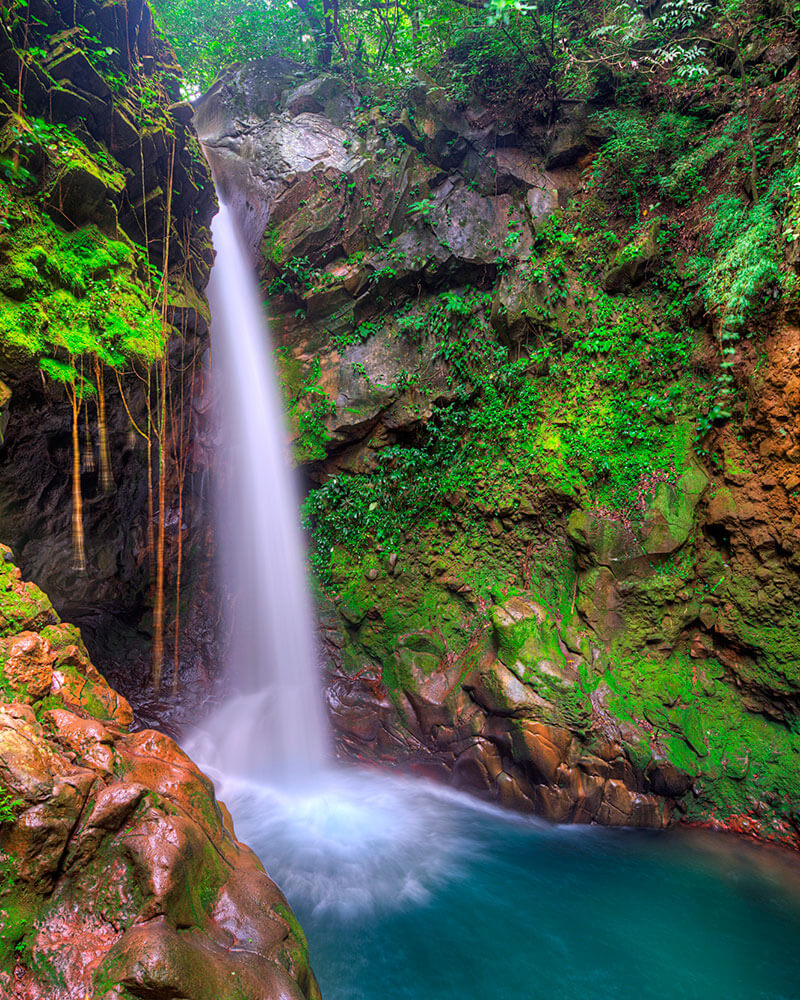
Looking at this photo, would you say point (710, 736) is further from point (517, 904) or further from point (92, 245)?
point (92, 245)

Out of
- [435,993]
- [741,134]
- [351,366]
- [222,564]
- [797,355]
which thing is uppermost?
[741,134]

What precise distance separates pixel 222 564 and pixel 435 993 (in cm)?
651

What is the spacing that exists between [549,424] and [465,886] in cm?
627

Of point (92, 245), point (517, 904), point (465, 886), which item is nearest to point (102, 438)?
point (92, 245)

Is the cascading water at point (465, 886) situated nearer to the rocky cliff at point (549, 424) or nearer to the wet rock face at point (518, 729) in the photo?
the wet rock face at point (518, 729)

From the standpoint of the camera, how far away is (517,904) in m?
4.83

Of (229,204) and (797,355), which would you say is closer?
(797,355)

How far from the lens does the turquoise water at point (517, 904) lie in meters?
4.05

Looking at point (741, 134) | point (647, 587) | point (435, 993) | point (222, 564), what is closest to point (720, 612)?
point (647, 587)

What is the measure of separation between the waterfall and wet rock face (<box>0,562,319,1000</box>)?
160 inches

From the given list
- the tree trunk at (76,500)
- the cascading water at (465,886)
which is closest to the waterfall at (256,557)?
the cascading water at (465,886)

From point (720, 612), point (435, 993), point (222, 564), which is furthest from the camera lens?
point (222, 564)

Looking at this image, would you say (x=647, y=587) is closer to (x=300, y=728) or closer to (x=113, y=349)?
(x=300, y=728)

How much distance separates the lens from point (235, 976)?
99.7 inches
